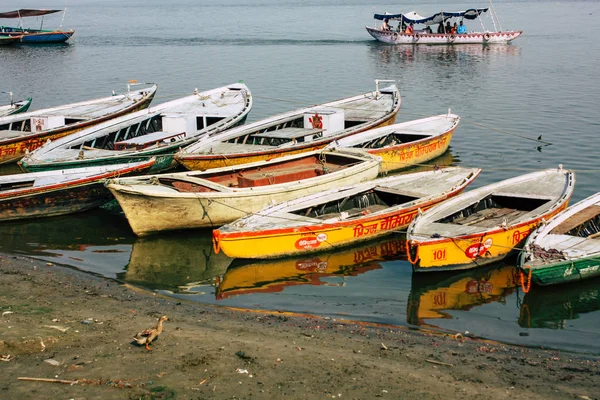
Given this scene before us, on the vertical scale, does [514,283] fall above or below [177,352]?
below

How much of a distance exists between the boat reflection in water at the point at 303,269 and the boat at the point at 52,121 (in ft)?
39.5

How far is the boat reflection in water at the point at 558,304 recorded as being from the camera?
47.5 feet

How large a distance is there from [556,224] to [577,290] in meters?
1.69

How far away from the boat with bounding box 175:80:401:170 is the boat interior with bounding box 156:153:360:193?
4.85 feet

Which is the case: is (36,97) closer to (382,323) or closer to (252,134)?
(252,134)

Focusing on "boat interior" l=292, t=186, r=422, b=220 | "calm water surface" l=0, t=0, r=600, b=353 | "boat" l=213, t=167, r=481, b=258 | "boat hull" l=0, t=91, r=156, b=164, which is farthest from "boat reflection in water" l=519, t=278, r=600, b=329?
"boat hull" l=0, t=91, r=156, b=164

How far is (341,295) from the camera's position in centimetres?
1561

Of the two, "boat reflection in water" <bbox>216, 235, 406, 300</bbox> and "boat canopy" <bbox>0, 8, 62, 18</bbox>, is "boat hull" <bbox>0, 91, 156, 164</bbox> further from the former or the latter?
"boat canopy" <bbox>0, 8, 62, 18</bbox>

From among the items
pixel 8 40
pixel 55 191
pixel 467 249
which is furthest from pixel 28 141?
pixel 8 40

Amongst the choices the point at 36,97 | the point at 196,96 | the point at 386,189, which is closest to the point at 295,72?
the point at 36,97

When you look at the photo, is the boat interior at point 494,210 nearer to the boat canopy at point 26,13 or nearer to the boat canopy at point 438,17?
the boat canopy at point 438,17

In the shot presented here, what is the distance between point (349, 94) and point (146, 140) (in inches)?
754

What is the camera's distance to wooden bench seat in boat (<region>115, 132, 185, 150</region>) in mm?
23641

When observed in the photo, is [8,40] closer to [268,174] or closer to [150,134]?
[150,134]
